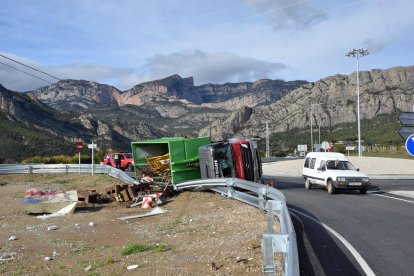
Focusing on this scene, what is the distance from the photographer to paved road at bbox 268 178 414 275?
7.73m

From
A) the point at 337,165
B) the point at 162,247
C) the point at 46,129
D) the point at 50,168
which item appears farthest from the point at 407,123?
the point at 46,129

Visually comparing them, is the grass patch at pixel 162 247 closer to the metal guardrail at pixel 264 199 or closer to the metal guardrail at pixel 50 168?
the metal guardrail at pixel 264 199

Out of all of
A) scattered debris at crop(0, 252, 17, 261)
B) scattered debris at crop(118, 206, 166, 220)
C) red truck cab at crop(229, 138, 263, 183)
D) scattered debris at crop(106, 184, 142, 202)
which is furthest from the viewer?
scattered debris at crop(106, 184, 142, 202)

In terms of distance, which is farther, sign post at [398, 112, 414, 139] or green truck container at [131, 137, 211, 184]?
green truck container at [131, 137, 211, 184]

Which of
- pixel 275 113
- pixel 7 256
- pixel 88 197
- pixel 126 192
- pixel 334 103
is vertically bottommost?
pixel 7 256

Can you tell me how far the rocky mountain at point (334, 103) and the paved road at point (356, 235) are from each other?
106 metres

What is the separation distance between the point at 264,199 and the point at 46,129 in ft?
345

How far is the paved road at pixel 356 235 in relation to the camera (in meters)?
7.73

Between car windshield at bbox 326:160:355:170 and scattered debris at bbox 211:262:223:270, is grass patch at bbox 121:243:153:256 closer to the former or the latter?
scattered debris at bbox 211:262:223:270

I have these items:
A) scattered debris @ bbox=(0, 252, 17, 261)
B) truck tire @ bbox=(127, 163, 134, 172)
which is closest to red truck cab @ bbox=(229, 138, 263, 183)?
scattered debris @ bbox=(0, 252, 17, 261)

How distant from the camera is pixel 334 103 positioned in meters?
144

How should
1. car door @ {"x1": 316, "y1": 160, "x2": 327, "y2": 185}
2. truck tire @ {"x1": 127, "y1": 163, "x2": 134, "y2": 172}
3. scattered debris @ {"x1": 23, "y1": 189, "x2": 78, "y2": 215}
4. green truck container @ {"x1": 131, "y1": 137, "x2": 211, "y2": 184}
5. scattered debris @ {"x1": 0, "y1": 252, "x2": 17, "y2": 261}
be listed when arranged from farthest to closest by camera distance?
truck tire @ {"x1": 127, "y1": 163, "x2": 134, "y2": 172} < car door @ {"x1": 316, "y1": 160, "x2": 327, "y2": 185} < green truck container @ {"x1": 131, "y1": 137, "x2": 211, "y2": 184} < scattered debris @ {"x1": 23, "y1": 189, "x2": 78, "y2": 215} < scattered debris @ {"x1": 0, "y1": 252, "x2": 17, "y2": 261}

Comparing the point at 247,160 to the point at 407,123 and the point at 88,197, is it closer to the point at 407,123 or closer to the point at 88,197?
the point at 407,123

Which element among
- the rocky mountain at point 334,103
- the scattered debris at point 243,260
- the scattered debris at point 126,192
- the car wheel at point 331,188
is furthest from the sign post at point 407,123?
the rocky mountain at point 334,103
